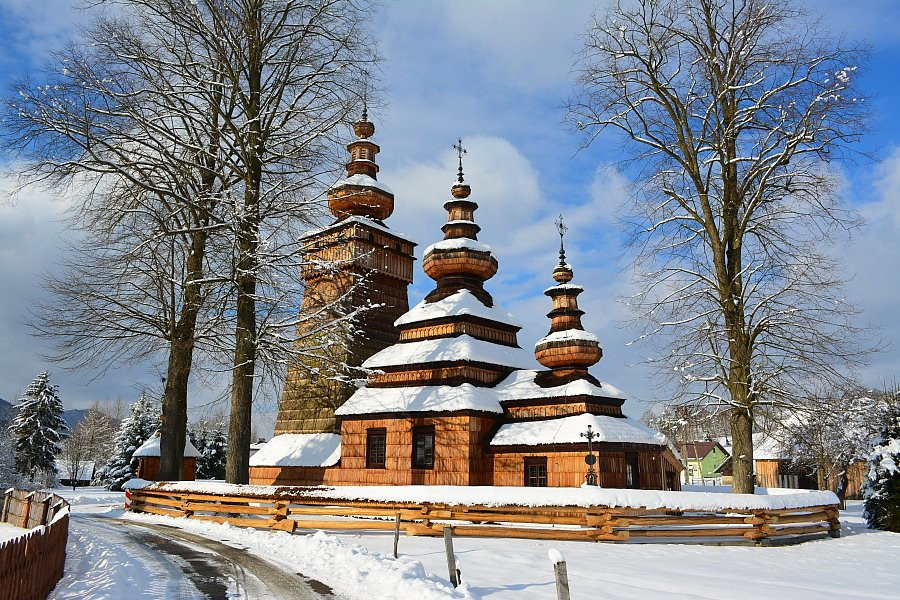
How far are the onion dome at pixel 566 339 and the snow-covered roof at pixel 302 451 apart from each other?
392 inches

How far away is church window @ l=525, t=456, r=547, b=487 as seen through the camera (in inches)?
936

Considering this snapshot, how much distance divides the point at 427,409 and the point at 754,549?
12.6 m

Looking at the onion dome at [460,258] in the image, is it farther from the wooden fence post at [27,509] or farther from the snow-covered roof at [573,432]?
the wooden fence post at [27,509]

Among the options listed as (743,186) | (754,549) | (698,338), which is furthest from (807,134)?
(754,549)

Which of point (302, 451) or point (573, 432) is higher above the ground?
point (573, 432)

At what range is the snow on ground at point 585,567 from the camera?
9.53 metres

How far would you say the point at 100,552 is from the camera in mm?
12688

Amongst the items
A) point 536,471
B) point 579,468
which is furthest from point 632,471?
point 536,471

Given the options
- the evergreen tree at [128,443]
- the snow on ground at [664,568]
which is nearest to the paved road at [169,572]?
the snow on ground at [664,568]

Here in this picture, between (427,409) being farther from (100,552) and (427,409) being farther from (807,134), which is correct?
(807,134)

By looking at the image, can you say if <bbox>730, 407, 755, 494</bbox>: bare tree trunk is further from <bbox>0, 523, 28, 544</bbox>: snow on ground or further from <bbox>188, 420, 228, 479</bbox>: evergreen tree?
<bbox>188, 420, 228, 479</bbox>: evergreen tree

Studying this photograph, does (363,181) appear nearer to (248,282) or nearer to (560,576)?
(248,282)

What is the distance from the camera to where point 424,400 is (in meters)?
25.8

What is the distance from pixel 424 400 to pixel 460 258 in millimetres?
7848
